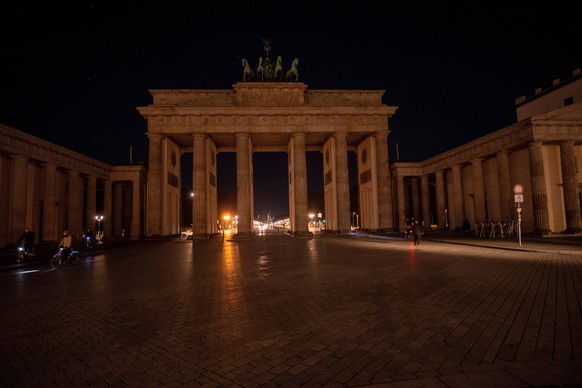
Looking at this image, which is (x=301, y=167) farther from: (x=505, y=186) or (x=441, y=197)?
(x=505, y=186)

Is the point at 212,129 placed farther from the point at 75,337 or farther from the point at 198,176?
the point at 75,337

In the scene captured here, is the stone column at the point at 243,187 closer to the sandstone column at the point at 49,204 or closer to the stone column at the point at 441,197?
the sandstone column at the point at 49,204

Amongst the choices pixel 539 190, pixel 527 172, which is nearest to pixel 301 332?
pixel 539 190

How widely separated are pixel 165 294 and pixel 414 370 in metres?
6.39

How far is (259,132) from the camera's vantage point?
37.6m

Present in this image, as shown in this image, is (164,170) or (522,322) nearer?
(522,322)

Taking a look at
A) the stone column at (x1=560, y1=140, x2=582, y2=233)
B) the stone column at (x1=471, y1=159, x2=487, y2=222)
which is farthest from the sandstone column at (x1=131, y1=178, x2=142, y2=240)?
the stone column at (x1=560, y1=140, x2=582, y2=233)

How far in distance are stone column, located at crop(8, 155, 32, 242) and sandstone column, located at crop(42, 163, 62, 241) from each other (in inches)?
140

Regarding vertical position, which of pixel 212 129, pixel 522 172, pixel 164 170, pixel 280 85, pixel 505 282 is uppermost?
pixel 280 85

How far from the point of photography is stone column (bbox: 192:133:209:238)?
119 feet

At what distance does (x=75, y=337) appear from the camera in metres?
5.14

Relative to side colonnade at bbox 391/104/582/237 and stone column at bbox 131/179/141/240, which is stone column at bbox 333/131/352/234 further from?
stone column at bbox 131/179/141/240

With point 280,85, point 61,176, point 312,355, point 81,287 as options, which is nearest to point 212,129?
point 280,85

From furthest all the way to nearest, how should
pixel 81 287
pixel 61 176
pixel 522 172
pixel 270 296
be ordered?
pixel 61 176, pixel 522 172, pixel 81 287, pixel 270 296
